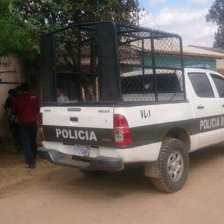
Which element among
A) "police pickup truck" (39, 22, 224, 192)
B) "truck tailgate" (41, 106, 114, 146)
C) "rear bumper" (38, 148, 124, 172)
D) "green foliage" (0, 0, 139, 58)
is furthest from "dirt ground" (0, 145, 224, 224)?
"green foliage" (0, 0, 139, 58)

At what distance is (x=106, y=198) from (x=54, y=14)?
5.23 meters

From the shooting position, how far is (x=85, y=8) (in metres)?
9.12

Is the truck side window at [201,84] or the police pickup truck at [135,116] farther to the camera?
the truck side window at [201,84]

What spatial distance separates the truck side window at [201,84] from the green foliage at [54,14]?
3403mm

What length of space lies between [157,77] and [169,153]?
4.58 feet

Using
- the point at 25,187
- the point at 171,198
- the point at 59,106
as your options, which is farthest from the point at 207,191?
the point at 25,187

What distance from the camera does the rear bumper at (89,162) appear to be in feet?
15.4

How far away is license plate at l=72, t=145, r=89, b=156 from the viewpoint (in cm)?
516

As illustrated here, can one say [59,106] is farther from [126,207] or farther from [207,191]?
[207,191]

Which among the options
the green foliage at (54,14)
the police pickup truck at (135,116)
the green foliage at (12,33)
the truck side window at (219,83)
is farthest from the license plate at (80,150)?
the truck side window at (219,83)

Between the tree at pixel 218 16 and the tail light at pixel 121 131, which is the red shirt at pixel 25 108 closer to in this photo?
the tail light at pixel 121 131

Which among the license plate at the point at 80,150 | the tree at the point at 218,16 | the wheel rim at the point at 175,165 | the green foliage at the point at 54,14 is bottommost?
the wheel rim at the point at 175,165

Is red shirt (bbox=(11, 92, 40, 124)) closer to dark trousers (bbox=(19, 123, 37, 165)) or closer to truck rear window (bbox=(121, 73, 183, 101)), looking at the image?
dark trousers (bbox=(19, 123, 37, 165))

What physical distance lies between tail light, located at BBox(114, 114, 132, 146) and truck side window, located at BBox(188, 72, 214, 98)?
2061 millimetres
